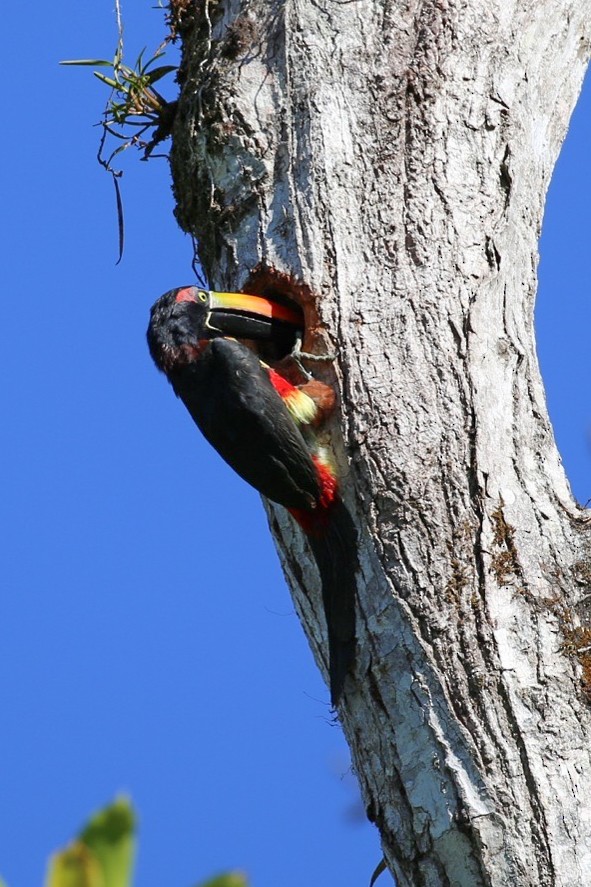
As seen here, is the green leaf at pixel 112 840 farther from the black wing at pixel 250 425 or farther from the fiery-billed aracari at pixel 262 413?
the black wing at pixel 250 425

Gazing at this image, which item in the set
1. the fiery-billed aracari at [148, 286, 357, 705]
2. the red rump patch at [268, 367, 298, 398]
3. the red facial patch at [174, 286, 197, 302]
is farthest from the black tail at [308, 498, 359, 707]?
the red facial patch at [174, 286, 197, 302]

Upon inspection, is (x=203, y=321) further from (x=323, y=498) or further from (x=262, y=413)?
(x=323, y=498)

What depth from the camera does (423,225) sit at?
4.31 meters

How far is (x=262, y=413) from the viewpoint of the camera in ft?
14.5

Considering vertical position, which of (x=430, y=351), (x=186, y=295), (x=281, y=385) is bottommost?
(x=430, y=351)

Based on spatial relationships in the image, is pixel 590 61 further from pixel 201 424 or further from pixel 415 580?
pixel 415 580

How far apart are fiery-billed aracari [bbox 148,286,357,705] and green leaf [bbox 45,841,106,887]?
2880mm

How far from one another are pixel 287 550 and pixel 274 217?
1358mm

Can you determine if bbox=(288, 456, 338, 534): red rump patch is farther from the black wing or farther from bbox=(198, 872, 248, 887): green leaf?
bbox=(198, 872, 248, 887): green leaf

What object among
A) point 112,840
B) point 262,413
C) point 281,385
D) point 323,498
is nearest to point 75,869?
point 112,840

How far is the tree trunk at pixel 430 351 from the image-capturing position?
3580mm

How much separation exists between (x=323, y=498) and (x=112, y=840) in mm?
3108

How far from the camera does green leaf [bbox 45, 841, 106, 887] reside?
105 centimetres

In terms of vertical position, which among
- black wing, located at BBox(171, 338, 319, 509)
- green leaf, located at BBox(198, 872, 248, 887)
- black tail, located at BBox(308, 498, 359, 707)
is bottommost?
green leaf, located at BBox(198, 872, 248, 887)
